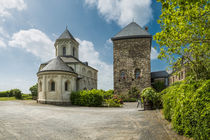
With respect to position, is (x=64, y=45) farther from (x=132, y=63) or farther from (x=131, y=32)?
(x=132, y=63)

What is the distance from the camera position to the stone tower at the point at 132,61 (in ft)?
81.6

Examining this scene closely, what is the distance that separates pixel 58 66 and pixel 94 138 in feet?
56.0

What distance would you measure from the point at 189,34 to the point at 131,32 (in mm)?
20941

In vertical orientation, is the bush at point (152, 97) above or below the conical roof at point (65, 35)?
below

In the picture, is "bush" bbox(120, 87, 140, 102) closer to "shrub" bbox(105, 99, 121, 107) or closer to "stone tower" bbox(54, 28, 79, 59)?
"shrub" bbox(105, 99, 121, 107)

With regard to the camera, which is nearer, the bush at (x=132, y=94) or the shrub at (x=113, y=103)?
the shrub at (x=113, y=103)

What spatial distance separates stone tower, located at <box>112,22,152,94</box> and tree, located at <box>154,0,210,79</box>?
17752mm

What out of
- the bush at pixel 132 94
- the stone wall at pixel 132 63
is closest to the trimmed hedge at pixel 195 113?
the bush at pixel 132 94

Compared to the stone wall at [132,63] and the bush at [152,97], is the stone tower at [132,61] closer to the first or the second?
the stone wall at [132,63]

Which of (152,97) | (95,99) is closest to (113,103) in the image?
(95,99)

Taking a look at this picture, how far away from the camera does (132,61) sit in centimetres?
2533

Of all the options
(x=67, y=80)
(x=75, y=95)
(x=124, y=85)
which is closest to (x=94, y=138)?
(x=75, y=95)

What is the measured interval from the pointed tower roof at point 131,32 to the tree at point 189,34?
19128 mm

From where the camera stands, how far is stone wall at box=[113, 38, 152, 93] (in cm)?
2481
